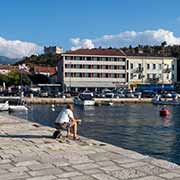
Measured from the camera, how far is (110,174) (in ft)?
33.8

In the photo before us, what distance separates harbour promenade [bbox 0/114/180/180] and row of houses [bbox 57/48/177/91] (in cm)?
10282

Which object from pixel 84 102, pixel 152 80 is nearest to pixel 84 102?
pixel 84 102

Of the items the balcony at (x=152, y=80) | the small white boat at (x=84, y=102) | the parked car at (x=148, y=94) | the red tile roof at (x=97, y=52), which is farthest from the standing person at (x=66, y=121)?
the balcony at (x=152, y=80)

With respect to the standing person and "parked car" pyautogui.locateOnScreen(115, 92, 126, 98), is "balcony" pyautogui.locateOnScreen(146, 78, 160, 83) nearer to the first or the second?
"parked car" pyautogui.locateOnScreen(115, 92, 126, 98)

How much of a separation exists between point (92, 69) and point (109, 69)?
5228 mm

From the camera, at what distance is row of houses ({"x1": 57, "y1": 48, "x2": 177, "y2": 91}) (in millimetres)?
118500

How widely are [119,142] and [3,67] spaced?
142109 mm

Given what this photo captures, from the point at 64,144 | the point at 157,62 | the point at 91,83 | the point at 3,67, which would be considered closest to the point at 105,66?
the point at 91,83

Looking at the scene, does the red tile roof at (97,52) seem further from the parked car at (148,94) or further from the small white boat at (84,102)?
the small white boat at (84,102)

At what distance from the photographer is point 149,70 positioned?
125625 millimetres

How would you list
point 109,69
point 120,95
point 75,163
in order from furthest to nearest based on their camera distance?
point 109,69, point 120,95, point 75,163

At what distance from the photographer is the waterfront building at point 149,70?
12364cm

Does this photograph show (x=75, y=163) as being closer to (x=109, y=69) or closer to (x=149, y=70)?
(x=109, y=69)

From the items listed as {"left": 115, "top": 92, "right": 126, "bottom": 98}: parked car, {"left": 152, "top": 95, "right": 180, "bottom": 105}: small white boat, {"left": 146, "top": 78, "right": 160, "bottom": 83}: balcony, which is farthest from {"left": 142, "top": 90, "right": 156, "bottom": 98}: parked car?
{"left": 152, "top": 95, "right": 180, "bottom": 105}: small white boat
